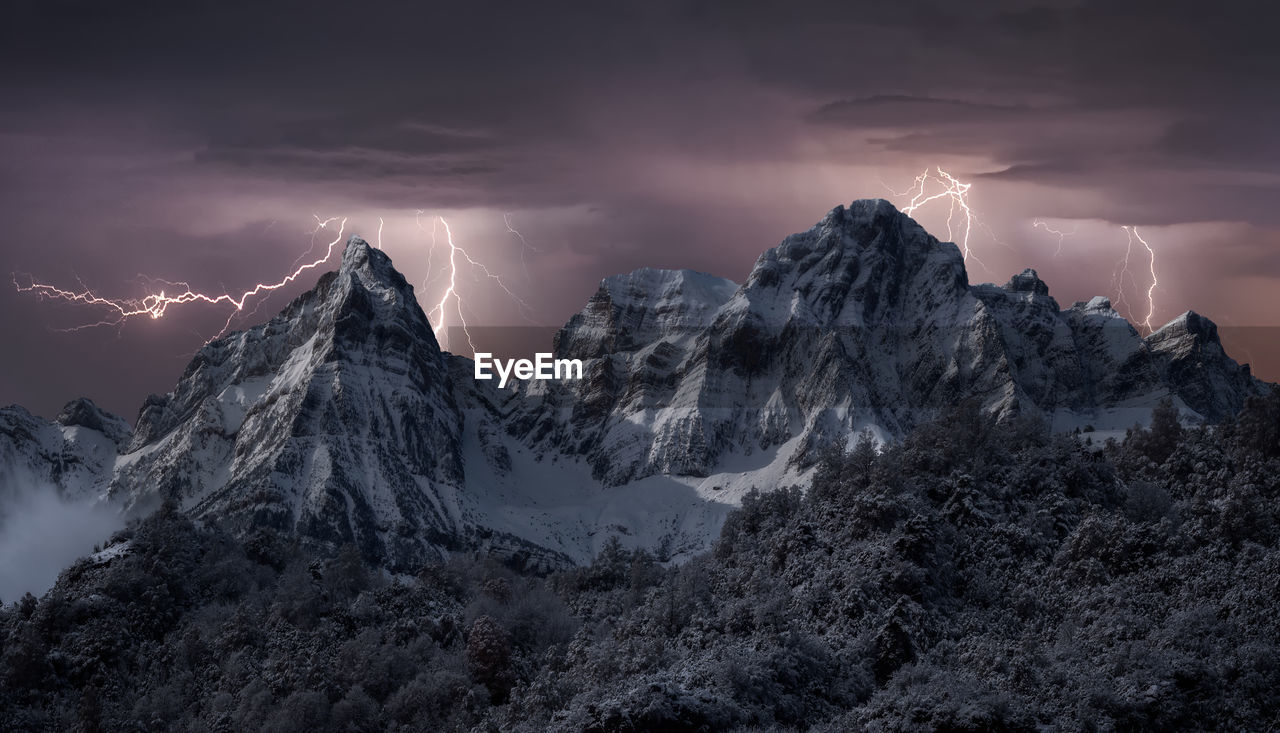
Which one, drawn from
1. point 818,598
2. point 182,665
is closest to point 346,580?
point 182,665

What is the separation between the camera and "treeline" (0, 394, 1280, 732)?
104250mm

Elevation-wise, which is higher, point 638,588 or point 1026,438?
point 1026,438

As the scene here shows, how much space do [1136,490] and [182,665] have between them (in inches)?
3858

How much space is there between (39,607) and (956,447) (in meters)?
99.6

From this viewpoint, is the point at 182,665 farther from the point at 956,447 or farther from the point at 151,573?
the point at 956,447

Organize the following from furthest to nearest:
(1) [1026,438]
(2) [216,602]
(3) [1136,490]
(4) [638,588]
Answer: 1. (4) [638,588]
2. (2) [216,602]
3. (1) [1026,438]
4. (3) [1136,490]

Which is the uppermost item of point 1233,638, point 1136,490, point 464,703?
point 1136,490

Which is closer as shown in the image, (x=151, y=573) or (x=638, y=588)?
(x=151, y=573)

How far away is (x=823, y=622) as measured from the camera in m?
124

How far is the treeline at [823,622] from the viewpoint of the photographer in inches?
4104

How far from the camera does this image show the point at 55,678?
493 feet

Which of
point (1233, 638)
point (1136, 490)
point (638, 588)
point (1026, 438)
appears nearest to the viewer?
point (1233, 638)

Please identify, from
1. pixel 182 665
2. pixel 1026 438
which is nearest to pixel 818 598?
pixel 1026 438

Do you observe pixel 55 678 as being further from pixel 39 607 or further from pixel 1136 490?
pixel 1136 490
